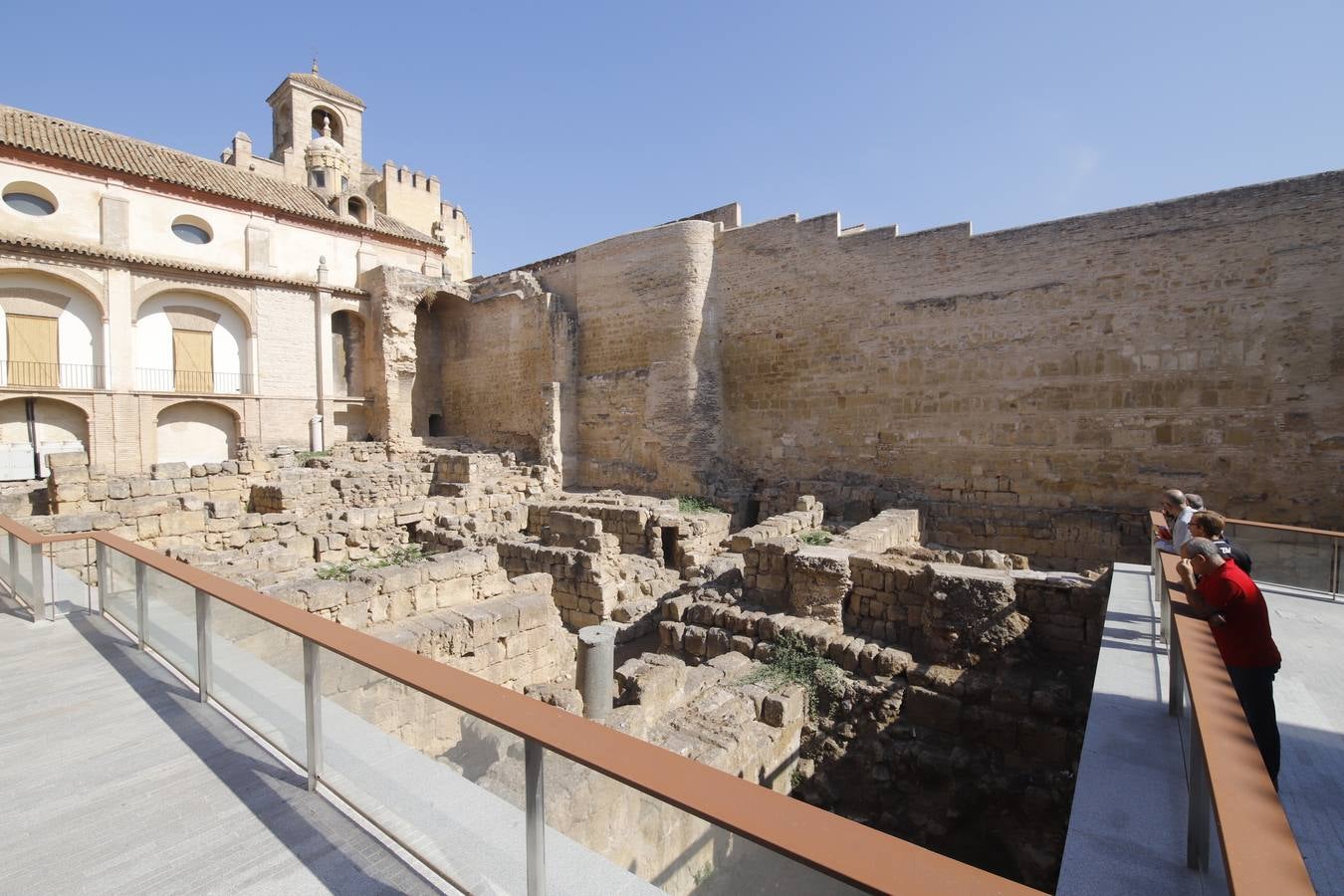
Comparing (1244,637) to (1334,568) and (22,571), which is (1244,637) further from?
(22,571)

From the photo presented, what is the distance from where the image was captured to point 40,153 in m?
18.8

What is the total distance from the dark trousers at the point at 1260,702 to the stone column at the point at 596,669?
477 centimetres

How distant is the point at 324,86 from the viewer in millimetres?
32812

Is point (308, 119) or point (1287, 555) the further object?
point (308, 119)

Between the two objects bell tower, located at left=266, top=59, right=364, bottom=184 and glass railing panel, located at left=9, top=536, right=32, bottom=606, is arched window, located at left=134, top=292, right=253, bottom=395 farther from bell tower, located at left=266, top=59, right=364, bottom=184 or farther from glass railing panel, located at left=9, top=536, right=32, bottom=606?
glass railing panel, located at left=9, top=536, right=32, bottom=606

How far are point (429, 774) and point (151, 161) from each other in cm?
2759

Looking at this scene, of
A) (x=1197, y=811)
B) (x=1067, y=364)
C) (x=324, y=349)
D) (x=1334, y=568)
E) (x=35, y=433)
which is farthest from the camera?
(x=324, y=349)

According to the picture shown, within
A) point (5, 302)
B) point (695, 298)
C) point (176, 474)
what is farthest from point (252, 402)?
point (695, 298)

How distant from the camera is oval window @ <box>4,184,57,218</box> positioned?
735 inches

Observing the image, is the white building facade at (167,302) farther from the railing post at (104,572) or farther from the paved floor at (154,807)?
the paved floor at (154,807)

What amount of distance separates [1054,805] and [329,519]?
13.1m

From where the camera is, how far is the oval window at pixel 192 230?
71.4ft

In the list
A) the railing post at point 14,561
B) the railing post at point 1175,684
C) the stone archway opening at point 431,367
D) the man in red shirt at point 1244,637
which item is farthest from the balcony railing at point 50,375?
the man in red shirt at point 1244,637

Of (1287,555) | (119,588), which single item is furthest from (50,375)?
(1287,555)
